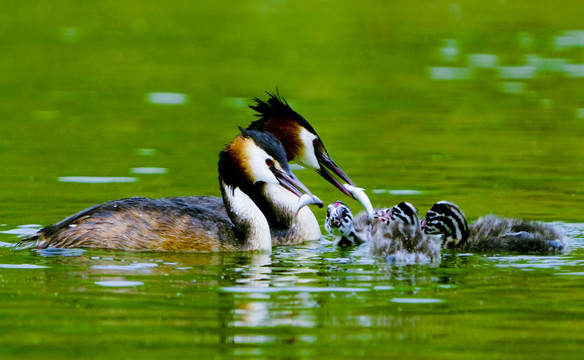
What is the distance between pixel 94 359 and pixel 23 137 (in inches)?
379

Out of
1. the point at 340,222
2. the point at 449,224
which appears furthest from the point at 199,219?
the point at 449,224

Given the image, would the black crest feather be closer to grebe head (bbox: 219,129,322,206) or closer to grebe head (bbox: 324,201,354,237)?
grebe head (bbox: 219,129,322,206)

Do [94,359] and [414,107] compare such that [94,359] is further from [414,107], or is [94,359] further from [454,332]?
[414,107]

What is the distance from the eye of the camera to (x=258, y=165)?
11.4 meters

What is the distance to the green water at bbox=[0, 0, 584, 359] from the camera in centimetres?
827

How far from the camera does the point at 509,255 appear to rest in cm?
1078

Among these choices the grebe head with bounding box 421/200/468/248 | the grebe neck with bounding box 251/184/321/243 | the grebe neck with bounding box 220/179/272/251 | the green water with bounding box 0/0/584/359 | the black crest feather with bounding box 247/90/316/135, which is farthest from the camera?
the black crest feather with bounding box 247/90/316/135

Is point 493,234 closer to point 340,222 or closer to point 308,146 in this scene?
point 340,222

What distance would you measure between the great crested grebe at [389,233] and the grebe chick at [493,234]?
0.26 meters

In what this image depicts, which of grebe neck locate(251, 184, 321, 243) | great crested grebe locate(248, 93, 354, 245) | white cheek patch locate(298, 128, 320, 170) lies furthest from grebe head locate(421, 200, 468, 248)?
white cheek patch locate(298, 128, 320, 170)

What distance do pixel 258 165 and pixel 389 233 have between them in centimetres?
139

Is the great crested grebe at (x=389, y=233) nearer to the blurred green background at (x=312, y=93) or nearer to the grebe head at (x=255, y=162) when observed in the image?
the grebe head at (x=255, y=162)

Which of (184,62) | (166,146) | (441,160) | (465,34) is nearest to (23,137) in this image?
(166,146)

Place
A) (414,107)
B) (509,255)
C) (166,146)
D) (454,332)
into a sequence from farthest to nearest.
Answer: (414,107) < (166,146) < (509,255) < (454,332)
